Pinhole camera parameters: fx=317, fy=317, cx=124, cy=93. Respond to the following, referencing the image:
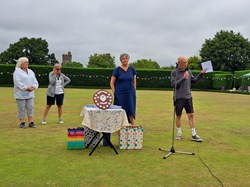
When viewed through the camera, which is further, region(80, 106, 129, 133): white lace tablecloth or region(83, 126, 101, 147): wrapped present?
region(83, 126, 101, 147): wrapped present

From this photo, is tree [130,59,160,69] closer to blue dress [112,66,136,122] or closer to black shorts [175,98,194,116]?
black shorts [175,98,194,116]

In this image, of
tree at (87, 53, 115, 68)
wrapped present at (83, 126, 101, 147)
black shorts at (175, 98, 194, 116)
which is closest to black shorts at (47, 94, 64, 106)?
wrapped present at (83, 126, 101, 147)

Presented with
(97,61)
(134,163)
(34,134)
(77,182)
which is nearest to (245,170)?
(134,163)

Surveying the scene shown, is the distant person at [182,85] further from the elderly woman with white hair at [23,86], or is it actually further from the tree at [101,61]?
the tree at [101,61]

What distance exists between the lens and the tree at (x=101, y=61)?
3097 inches

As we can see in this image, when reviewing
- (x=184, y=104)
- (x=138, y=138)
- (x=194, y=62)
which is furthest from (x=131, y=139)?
(x=194, y=62)

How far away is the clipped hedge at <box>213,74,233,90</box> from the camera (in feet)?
129

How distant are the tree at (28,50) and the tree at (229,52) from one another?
34.4m

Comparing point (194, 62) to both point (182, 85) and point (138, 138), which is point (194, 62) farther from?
point (138, 138)

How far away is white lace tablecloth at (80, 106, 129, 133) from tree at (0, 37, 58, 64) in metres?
64.8

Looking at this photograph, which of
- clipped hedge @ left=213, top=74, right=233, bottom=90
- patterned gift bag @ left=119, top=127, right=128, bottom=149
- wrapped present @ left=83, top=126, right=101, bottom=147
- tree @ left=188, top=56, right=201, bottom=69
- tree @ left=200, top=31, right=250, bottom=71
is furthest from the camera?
tree @ left=188, top=56, right=201, bottom=69

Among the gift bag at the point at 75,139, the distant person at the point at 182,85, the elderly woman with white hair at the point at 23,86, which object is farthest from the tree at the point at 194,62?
the gift bag at the point at 75,139

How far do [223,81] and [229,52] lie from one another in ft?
74.8

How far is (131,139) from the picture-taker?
6234mm
